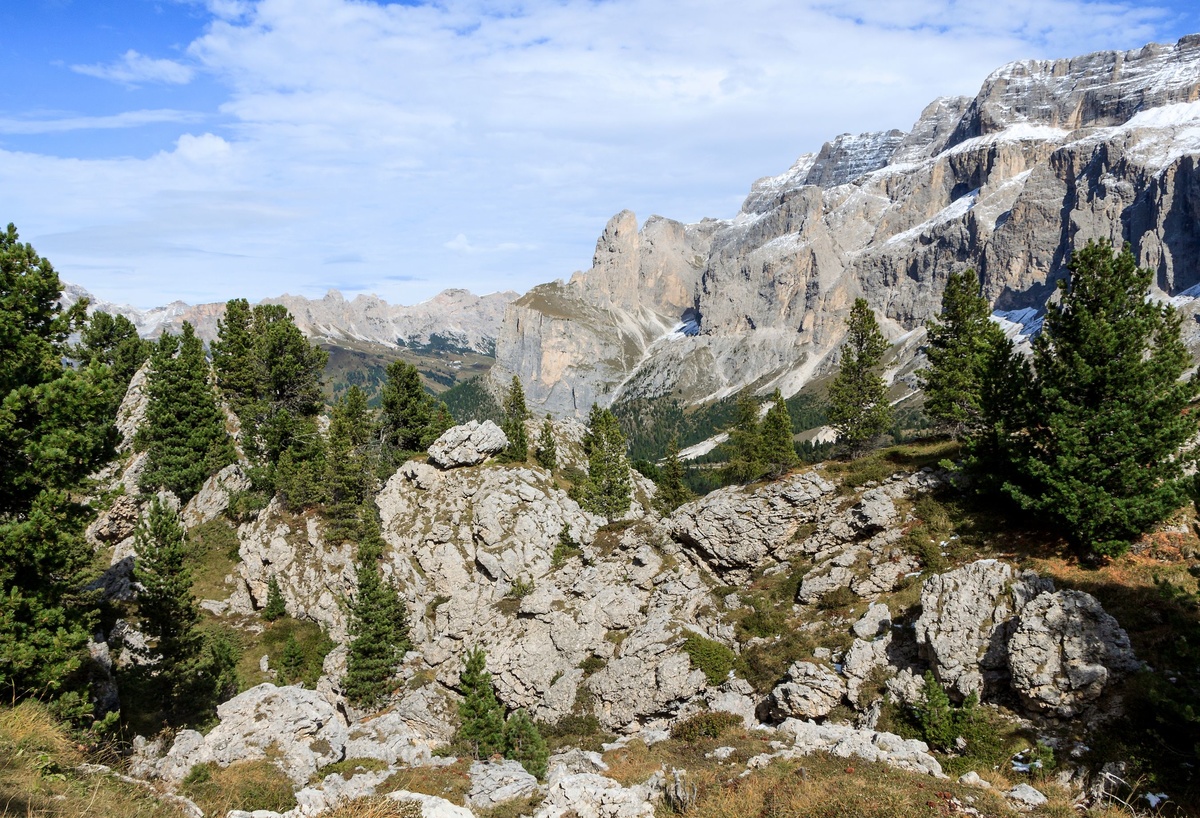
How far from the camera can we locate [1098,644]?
72.8 feet

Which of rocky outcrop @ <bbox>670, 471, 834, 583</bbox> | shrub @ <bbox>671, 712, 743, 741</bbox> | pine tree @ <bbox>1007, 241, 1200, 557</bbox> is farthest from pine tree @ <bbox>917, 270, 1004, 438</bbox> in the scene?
shrub @ <bbox>671, 712, 743, 741</bbox>

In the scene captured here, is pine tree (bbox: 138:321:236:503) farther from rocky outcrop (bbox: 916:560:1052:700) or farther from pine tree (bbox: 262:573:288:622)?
rocky outcrop (bbox: 916:560:1052:700)

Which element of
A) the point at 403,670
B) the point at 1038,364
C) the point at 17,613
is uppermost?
the point at 1038,364

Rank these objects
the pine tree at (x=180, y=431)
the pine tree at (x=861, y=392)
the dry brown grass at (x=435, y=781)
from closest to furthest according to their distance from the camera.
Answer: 1. the dry brown grass at (x=435, y=781)
2. the pine tree at (x=861, y=392)
3. the pine tree at (x=180, y=431)

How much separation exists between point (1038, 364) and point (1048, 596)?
13.4 metres

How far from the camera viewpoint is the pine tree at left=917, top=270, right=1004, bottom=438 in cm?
4919

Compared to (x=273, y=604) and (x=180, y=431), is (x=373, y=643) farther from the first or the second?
(x=180, y=431)

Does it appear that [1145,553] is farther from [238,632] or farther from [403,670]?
[238,632]

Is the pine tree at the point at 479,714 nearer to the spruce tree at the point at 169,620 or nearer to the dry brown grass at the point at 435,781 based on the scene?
the dry brown grass at the point at 435,781

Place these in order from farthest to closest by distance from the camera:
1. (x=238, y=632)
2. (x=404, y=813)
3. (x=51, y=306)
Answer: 1. (x=238, y=632)
2. (x=51, y=306)
3. (x=404, y=813)

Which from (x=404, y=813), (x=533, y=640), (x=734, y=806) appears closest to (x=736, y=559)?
(x=533, y=640)

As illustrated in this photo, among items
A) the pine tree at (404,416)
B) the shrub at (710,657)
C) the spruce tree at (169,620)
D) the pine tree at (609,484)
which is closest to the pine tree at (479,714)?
the shrub at (710,657)

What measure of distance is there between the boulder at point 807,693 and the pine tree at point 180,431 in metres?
61.5

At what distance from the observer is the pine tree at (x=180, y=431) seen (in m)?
62.2
